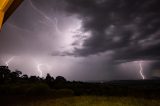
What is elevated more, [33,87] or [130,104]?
[33,87]

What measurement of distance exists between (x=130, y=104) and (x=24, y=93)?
13.1 m

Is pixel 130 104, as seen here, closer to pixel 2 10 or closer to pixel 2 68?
pixel 2 10

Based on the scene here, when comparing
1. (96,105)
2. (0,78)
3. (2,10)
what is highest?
(0,78)

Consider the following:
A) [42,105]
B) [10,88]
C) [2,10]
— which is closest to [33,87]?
[10,88]

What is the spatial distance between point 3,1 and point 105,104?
845 cm

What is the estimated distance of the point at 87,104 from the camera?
9680mm

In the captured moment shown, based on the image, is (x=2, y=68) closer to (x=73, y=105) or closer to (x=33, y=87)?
(x=33, y=87)

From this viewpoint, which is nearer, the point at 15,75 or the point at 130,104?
the point at 130,104

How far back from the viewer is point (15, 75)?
107 feet

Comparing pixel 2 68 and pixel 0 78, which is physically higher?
pixel 2 68

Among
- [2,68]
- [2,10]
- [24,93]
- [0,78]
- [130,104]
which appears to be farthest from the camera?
[2,68]

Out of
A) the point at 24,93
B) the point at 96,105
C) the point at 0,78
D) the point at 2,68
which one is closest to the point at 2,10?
the point at 96,105

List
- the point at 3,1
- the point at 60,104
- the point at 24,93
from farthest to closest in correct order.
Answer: the point at 24,93 → the point at 60,104 → the point at 3,1

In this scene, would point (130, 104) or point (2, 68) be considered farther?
point (2, 68)
